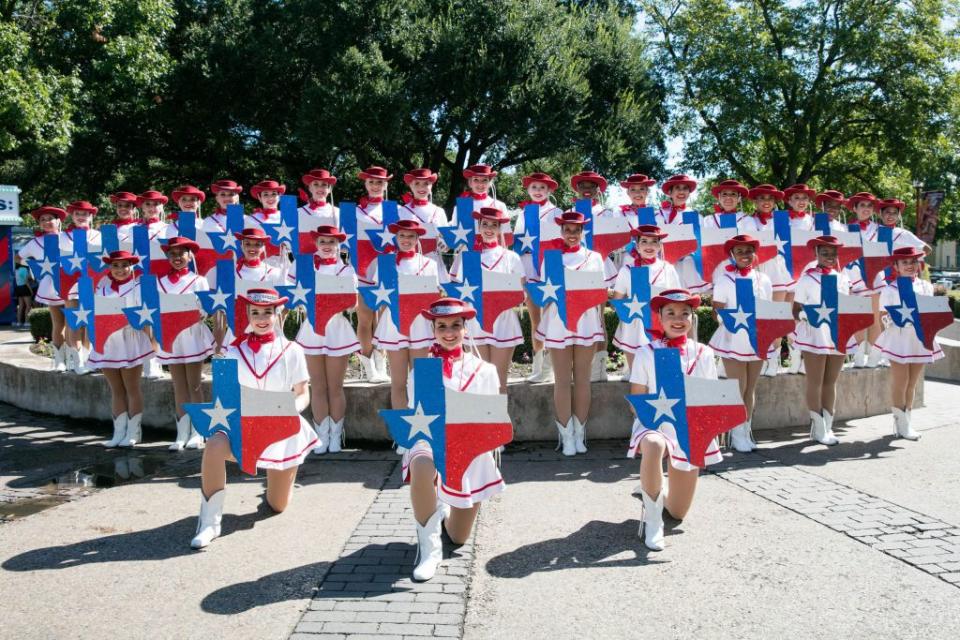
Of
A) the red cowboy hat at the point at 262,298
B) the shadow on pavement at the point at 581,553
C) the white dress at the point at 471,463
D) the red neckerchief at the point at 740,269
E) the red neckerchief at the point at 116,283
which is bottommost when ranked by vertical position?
the shadow on pavement at the point at 581,553

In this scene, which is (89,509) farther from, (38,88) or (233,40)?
(233,40)

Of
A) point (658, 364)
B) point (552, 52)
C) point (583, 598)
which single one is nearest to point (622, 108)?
point (552, 52)

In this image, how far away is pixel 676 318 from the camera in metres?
4.88

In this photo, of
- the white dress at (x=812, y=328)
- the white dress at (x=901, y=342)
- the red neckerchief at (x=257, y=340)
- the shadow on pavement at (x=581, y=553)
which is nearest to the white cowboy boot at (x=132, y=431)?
the red neckerchief at (x=257, y=340)

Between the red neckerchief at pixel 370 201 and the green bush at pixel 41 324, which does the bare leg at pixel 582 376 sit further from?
the green bush at pixel 41 324

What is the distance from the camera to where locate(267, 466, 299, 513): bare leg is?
517 centimetres

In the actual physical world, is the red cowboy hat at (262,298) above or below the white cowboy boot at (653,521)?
above

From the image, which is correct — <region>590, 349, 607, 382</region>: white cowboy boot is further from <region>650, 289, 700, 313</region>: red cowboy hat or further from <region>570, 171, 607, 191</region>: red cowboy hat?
<region>650, 289, 700, 313</region>: red cowboy hat

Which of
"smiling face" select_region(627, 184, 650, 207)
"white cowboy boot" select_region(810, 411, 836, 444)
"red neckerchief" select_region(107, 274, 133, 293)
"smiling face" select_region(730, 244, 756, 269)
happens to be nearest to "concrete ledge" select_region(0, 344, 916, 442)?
"white cowboy boot" select_region(810, 411, 836, 444)

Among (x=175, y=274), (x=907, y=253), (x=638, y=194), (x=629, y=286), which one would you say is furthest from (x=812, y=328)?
(x=175, y=274)

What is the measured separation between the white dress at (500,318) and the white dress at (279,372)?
1.78m

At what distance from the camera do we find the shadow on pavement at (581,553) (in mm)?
4309

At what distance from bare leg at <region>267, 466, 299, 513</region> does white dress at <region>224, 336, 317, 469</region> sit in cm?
15

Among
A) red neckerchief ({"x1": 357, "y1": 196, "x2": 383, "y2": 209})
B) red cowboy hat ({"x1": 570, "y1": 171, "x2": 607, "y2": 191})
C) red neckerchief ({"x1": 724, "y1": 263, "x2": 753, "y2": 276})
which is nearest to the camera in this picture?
red neckerchief ({"x1": 724, "y1": 263, "x2": 753, "y2": 276})
